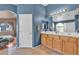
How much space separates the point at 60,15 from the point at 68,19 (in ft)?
0.67

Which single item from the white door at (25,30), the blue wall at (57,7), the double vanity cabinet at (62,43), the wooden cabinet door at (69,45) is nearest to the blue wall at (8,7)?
the white door at (25,30)

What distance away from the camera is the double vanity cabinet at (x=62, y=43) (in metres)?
3.05

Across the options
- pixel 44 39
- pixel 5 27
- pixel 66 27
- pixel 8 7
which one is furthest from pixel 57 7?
pixel 5 27

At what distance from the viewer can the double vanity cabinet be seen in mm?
3053

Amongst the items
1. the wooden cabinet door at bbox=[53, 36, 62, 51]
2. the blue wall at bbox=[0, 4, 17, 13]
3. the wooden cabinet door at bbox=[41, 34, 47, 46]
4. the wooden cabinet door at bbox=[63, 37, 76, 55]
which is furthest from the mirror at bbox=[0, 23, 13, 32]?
the wooden cabinet door at bbox=[63, 37, 76, 55]

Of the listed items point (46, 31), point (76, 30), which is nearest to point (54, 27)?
point (46, 31)

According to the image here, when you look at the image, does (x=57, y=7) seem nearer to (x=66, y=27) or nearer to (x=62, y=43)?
(x=66, y=27)

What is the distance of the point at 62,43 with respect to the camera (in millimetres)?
3180

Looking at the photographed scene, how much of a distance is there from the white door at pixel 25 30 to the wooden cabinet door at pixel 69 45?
0.75 m

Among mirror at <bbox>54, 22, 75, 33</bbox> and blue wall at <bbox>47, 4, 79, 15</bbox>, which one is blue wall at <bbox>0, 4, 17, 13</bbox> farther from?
mirror at <bbox>54, 22, 75, 33</bbox>

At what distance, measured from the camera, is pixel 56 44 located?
10.7 feet

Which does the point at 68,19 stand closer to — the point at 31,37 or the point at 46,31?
the point at 46,31

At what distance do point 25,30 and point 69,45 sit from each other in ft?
3.23

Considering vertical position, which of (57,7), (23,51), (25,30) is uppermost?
(57,7)
